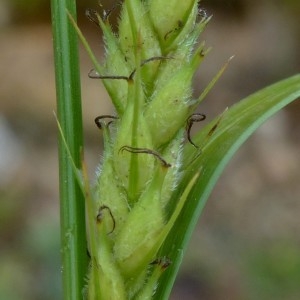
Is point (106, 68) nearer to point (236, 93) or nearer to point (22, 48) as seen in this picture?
point (236, 93)

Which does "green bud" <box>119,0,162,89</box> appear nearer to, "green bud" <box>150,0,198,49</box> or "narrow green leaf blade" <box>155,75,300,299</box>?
"green bud" <box>150,0,198,49</box>

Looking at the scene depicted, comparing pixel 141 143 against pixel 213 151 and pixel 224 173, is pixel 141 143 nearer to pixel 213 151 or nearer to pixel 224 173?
pixel 213 151

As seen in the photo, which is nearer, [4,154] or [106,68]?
[106,68]

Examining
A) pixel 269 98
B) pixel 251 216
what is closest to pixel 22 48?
pixel 251 216

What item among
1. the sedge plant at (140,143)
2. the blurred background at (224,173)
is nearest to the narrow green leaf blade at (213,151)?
the sedge plant at (140,143)

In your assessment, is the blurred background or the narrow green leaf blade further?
the blurred background

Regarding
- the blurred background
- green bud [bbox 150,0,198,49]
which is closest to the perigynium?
green bud [bbox 150,0,198,49]

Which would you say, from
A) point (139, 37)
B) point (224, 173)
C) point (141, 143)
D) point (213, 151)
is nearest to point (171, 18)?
point (139, 37)
